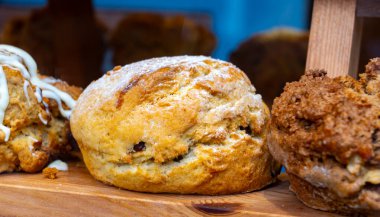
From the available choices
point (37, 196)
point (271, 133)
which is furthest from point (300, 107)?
point (37, 196)

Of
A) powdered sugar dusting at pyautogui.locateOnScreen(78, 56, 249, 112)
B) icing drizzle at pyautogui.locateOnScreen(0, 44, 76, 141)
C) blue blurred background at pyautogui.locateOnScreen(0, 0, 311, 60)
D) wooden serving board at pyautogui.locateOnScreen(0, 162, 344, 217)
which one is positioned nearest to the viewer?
wooden serving board at pyautogui.locateOnScreen(0, 162, 344, 217)

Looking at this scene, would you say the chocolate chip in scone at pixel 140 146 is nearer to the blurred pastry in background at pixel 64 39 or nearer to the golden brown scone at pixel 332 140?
the golden brown scone at pixel 332 140

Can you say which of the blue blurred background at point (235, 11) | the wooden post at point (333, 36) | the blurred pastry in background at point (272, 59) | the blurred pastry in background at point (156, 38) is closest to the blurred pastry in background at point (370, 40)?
the blurred pastry in background at point (272, 59)

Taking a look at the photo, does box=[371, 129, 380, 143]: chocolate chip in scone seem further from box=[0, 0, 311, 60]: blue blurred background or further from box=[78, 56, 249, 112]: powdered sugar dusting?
box=[0, 0, 311, 60]: blue blurred background

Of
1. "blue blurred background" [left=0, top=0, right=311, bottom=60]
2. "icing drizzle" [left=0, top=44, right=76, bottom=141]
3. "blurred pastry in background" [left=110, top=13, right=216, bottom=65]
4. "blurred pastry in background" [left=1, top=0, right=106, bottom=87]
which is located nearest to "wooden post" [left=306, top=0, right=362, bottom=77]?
"icing drizzle" [left=0, top=44, right=76, bottom=141]

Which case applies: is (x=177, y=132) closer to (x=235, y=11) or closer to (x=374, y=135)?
(x=374, y=135)

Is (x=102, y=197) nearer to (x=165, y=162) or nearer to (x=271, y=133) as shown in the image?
(x=165, y=162)
